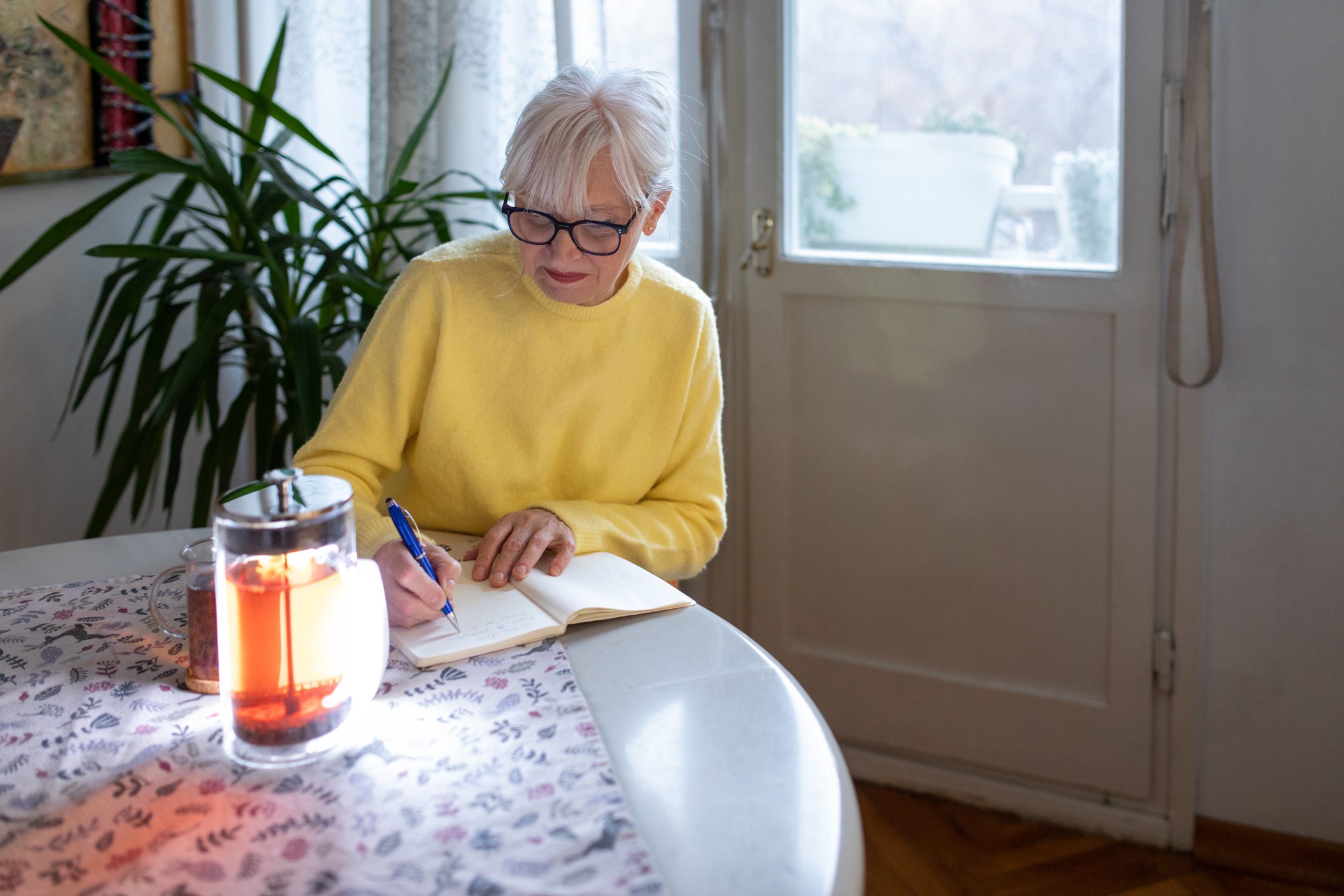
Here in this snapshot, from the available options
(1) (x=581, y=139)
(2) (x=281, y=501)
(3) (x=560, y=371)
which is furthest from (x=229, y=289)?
(2) (x=281, y=501)

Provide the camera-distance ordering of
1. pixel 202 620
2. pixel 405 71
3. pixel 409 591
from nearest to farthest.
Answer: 1. pixel 202 620
2. pixel 409 591
3. pixel 405 71

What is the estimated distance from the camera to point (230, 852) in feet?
2.87

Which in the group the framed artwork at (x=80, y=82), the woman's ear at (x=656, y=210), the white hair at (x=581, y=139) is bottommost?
the woman's ear at (x=656, y=210)

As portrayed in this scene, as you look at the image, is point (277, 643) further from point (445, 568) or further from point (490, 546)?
point (490, 546)

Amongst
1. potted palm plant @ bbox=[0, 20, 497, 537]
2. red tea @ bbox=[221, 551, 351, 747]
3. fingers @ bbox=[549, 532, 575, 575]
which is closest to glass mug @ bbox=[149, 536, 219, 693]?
red tea @ bbox=[221, 551, 351, 747]

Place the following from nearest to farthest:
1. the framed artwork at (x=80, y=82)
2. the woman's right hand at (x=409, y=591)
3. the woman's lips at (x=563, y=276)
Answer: the woman's right hand at (x=409, y=591) → the woman's lips at (x=563, y=276) → the framed artwork at (x=80, y=82)

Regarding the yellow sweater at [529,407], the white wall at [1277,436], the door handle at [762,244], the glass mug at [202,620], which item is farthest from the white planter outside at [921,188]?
the glass mug at [202,620]

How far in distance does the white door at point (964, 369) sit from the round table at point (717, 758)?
4.08 feet

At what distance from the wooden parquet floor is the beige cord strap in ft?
2.84

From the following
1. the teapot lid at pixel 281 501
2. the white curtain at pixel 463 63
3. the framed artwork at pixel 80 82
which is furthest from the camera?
the white curtain at pixel 463 63

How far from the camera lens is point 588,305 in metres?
1.63

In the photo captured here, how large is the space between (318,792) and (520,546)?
474 mm

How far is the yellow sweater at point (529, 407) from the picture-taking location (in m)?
1.58

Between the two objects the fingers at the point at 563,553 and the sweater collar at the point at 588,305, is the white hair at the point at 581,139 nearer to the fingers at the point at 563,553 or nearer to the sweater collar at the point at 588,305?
the sweater collar at the point at 588,305
